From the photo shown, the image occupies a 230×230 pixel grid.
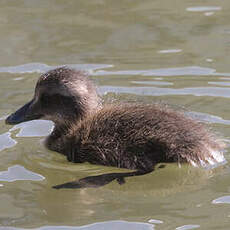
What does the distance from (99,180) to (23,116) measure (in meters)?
1.16

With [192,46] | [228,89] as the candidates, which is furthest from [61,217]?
[192,46]

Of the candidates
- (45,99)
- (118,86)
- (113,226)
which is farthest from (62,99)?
(113,226)

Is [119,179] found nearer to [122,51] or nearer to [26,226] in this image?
[26,226]

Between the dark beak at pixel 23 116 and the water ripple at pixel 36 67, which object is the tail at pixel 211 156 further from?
the water ripple at pixel 36 67

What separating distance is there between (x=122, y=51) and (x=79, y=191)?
11.5ft

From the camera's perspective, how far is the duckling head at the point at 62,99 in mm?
7172

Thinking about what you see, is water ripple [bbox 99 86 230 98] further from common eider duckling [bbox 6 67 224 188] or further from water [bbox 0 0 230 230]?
common eider duckling [bbox 6 67 224 188]

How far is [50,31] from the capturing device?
10297 mm

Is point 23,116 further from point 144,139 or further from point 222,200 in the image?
point 222,200

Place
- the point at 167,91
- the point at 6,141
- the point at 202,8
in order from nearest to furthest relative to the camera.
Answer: the point at 6,141, the point at 167,91, the point at 202,8

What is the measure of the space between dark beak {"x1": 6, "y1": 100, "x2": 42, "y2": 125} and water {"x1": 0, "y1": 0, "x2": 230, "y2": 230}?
0.74 ft

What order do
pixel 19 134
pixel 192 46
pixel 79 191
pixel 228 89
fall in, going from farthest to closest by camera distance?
1. pixel 192 46
2. pixel 228 89
3. pixel 19 134
4. pixel 79 191

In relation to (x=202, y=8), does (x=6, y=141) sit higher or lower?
lower

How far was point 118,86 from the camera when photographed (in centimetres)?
851
